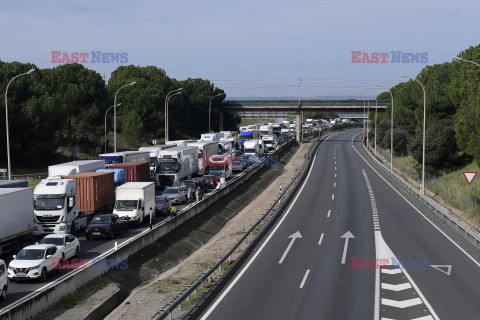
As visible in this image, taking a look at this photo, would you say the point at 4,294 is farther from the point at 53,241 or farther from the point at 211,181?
the point at 211,181

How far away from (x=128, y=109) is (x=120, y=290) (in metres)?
76.9

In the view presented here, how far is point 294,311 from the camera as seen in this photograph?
62.9 ft

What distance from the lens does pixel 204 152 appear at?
62125 millimetres

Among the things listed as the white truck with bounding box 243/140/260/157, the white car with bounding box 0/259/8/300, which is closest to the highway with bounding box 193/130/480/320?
the white car with bounding box 0/259/8/300

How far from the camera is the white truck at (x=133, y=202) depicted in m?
35.8

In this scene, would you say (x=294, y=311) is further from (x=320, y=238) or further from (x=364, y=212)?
(x=364, y=212)

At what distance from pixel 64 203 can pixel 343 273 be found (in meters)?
16.8

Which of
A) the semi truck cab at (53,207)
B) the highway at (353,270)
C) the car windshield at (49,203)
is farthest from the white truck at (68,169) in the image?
the highway at (353,270)

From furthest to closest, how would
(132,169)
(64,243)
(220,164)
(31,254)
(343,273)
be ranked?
(220,164) → (132,169) → (64,243) → (343,273) → (31,254)

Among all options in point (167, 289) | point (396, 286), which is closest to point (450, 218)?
point (396, 286)

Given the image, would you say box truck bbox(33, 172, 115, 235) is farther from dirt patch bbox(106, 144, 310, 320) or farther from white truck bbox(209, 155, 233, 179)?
white truck bbox(209, 155, 233, 179)

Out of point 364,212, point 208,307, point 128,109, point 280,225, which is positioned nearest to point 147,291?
point 208,307

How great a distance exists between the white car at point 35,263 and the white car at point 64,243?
3.00 feet

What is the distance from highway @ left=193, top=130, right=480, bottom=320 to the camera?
1944 cm
